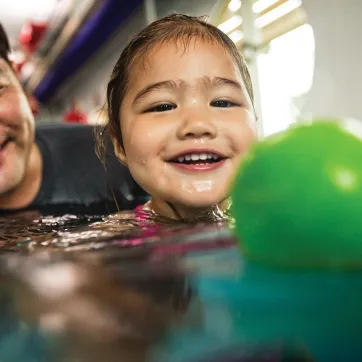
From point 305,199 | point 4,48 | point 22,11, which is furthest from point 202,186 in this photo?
point 22,11

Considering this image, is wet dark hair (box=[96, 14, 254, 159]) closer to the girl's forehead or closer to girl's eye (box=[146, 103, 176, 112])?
the girl's forehead

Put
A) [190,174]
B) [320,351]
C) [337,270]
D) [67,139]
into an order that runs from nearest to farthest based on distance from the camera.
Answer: [320,351] < [337,270] < [190,174] < [67,139]

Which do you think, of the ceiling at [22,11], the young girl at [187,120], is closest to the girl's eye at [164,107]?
the young girl at [187,120]

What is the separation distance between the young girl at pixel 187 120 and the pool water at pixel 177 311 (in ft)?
1.61

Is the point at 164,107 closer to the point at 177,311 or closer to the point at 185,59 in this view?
the point at 185,59

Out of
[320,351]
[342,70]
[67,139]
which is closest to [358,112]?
[342,70]

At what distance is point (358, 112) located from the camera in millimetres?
2236

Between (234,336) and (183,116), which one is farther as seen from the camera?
(183,116)

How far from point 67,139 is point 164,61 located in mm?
869

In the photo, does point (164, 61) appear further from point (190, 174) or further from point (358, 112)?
point (358, 112)

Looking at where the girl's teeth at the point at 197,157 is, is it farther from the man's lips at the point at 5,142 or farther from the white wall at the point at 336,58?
the white wall at the point at 336,58

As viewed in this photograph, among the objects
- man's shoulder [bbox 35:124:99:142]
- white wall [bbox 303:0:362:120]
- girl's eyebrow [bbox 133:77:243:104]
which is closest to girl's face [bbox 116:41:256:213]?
girl's eyebrow [bbox 133:77:243:104]

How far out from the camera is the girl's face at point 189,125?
1.03 m

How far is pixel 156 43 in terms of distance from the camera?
1150mm
